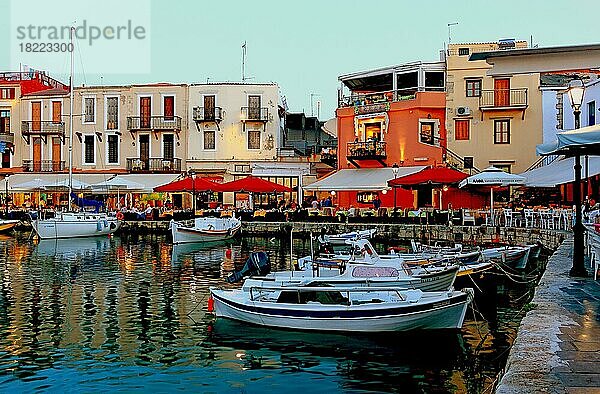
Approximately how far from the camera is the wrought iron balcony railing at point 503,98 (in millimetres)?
41969

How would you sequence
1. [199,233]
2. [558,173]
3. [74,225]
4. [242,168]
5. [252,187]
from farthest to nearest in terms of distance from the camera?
[242,168]
[74,225]
[252,187]
[199,233]
[558,173]

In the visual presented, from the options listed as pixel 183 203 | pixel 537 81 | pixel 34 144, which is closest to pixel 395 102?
pixel 537 81

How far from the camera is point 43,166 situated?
5353cm

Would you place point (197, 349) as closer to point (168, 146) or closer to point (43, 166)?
point (168, 146)

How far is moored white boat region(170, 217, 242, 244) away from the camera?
37688 mm

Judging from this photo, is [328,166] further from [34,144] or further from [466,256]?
[466,256]

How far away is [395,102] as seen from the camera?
44.1 meters

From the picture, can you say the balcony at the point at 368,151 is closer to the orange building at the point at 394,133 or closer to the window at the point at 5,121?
the orange building at the point at 394,133

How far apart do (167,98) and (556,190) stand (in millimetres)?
28012

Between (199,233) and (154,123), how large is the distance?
645 inches

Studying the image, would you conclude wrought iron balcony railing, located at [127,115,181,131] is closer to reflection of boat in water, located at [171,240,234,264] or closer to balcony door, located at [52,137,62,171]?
balcony door, located at [52,137,62,171]

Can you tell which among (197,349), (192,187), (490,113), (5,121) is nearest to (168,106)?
(5,121)

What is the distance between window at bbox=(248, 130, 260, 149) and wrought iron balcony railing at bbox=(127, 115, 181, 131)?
17.0 feet

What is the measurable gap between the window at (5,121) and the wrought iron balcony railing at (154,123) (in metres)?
9.41
